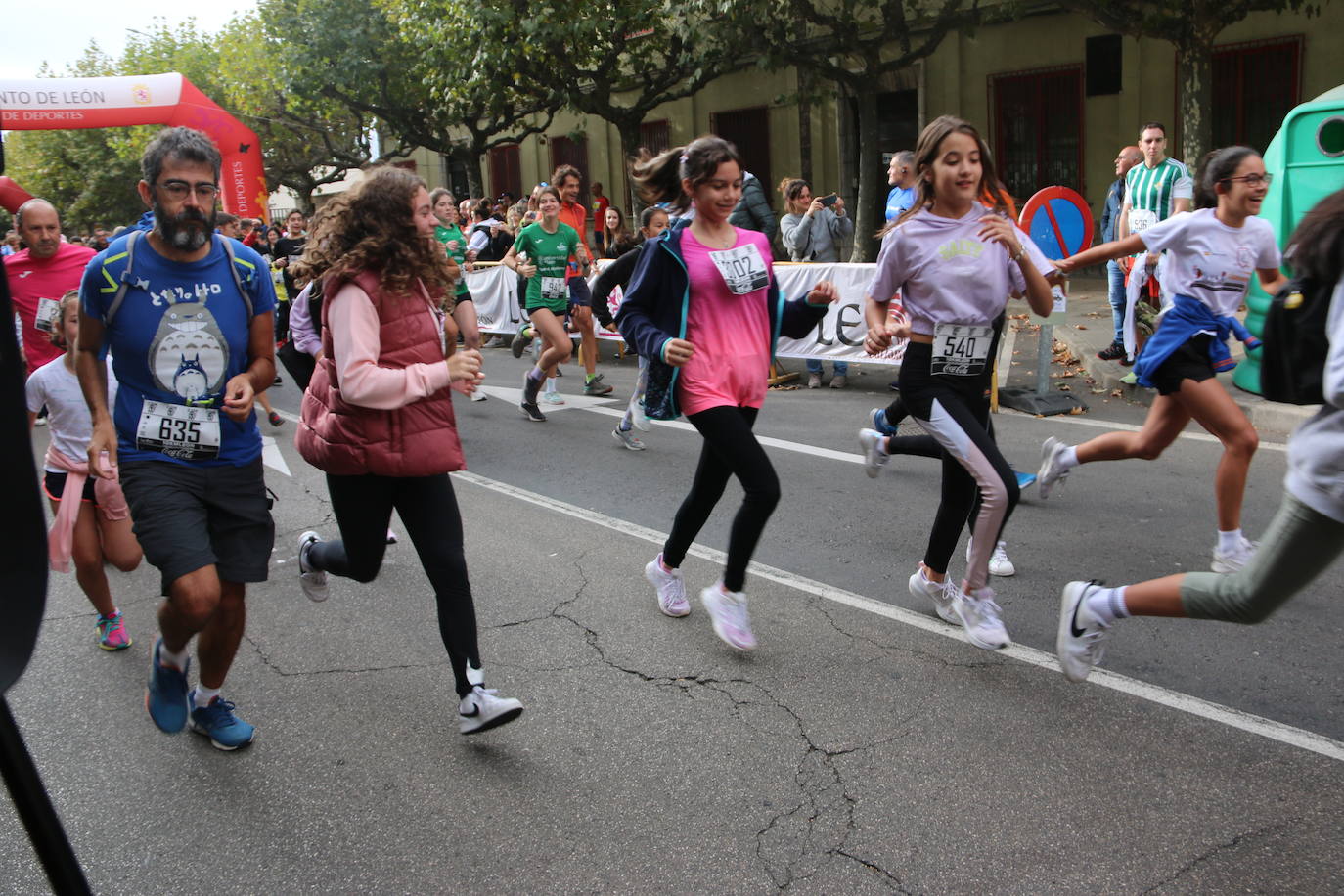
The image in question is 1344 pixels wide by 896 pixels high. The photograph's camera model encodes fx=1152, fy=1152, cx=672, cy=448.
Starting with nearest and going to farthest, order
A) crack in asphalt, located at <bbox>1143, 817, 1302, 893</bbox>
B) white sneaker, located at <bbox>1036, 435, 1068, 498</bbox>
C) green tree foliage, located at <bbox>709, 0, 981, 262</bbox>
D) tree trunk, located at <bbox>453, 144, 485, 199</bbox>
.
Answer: crack in asphalt, located at <bbox>1143, 817, 1302, 893</bbox> < white sneaker, located at <bbox>1036, 435, 1068, 498</bbox> < green tree foliage, located at <bbox>709, 0, 981, 262</bbox> < tree trunk, located at <bbox>453, 144, 485, 199</bbox>

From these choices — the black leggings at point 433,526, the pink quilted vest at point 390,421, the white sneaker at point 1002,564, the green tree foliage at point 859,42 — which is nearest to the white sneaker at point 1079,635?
the white sneaker at point 1002,564

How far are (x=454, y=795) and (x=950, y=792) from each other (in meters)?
1.45

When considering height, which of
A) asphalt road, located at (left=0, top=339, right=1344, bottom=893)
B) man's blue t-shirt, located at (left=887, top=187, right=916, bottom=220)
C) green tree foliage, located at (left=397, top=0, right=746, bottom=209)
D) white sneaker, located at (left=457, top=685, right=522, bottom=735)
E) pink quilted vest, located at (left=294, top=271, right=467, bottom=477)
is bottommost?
asphalt road, located at (left=0, top=339, right=1344, bottom=893)

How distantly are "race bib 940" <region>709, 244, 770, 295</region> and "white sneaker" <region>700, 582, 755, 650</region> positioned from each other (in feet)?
3.79

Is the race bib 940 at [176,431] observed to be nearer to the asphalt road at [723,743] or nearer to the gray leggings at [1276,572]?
the asphalt road at [723,743]

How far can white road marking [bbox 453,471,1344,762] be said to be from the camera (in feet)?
11.5

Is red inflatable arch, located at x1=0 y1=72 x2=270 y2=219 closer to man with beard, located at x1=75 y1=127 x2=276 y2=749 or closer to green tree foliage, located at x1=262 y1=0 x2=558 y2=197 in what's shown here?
green tree foliage, located at x1=262 y1=0 x2=558 y2=197

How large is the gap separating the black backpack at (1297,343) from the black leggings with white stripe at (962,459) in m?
1.33

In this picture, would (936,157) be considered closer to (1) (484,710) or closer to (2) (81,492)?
(1) (484,710)

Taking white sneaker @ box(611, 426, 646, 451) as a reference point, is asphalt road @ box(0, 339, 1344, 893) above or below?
below

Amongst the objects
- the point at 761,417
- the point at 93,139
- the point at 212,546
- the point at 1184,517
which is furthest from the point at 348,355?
the point at 93,139

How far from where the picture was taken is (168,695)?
3.69 m

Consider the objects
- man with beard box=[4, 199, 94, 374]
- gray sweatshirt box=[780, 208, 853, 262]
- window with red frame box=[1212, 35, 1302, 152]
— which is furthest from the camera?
window with red frame box=[1212, 35, 1302, 152]

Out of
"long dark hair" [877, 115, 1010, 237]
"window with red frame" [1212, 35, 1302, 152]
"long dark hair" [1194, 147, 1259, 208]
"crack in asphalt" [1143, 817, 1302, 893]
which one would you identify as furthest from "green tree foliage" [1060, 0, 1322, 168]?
"crack in asphalt" [1143, 817, 1302, 893]
